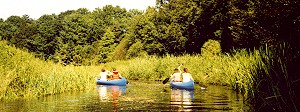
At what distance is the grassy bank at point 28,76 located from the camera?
15.2 m

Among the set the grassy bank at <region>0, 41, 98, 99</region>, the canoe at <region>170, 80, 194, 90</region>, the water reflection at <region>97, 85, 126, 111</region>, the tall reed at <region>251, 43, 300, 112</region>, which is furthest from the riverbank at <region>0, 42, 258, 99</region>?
the canoe at <region>170, 80, 194, 90</region>

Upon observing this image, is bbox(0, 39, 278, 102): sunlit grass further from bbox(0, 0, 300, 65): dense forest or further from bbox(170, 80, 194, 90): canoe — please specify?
bbox(170, 80, 194, 90): canoe

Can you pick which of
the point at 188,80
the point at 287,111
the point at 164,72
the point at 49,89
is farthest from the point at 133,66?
the point at 287,111

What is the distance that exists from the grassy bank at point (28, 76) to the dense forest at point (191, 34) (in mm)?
2752

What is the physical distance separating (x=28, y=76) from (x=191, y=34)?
2938cm

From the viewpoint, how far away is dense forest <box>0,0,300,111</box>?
27.9 feet

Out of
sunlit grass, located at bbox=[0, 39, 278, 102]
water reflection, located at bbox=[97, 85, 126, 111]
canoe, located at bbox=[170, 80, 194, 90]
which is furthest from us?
canoe, located at bbox=[170, 80, 194, 90]

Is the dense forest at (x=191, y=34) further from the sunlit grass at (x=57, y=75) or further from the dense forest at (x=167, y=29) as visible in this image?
the sunlit grass at (x=57, y=75)

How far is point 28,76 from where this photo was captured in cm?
1630

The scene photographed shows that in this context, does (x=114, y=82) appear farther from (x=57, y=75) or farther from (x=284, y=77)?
(x=284, y=77)

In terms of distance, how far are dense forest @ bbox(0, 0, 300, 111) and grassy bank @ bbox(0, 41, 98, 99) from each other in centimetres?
275

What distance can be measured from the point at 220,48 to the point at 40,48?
177 feet

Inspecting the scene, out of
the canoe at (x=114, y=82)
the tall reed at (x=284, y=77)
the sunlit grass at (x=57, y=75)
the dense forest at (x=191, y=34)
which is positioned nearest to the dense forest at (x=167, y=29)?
the dense forest at (x=191, y=34)

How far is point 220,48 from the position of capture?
36.2m
